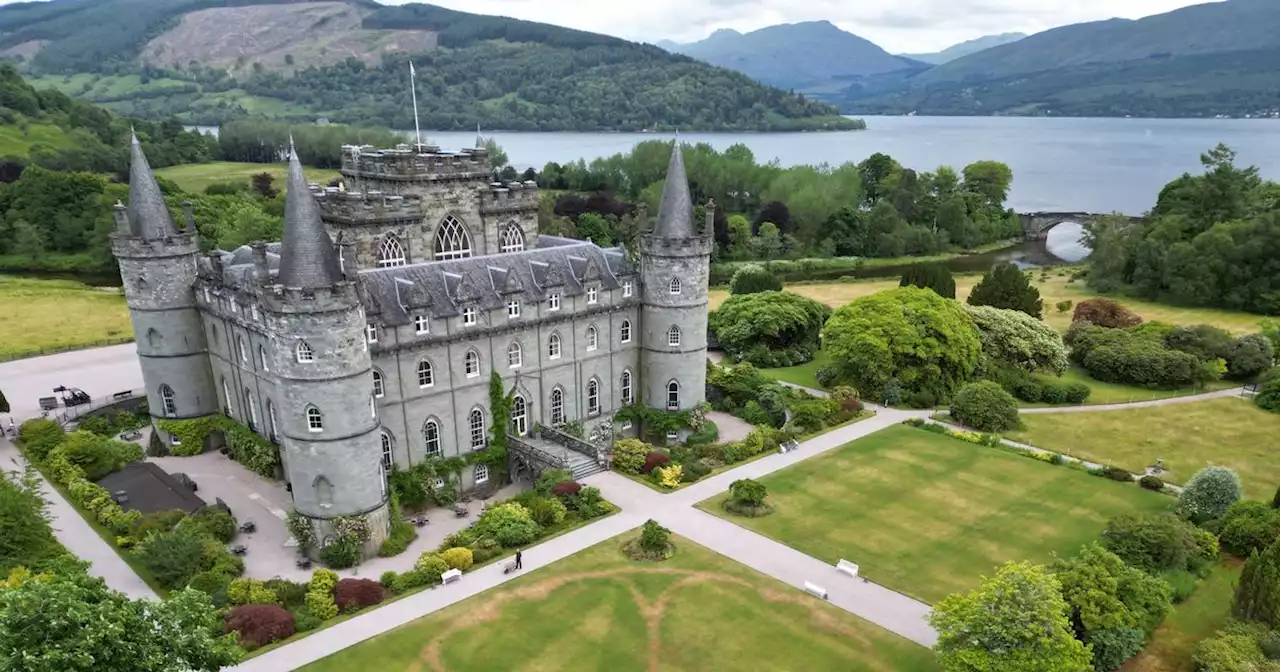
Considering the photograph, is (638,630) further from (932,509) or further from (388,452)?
(932,509)

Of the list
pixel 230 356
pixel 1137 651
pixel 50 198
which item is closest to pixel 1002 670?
pixel 1137 651

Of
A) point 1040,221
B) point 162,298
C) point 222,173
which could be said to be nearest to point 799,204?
point 1040,221

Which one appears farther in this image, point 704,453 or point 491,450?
point 704,453

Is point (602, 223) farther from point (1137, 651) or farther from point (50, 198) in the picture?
point (1137, 651)

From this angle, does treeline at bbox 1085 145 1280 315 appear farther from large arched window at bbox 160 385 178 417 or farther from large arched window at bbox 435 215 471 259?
large arched window at bbox 160 385 178 417

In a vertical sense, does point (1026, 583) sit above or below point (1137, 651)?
above

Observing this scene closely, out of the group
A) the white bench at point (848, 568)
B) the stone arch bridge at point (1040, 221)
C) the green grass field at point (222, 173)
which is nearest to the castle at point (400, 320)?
the white bench at point (848, 568)

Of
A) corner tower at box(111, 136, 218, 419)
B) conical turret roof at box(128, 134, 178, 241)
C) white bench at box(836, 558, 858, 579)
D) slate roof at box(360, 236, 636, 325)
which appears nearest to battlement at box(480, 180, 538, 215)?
slate roof at box(360, 236, 636, 325)
